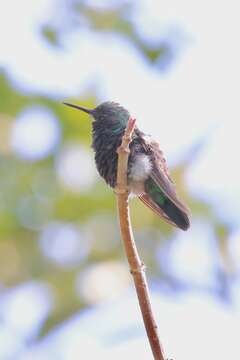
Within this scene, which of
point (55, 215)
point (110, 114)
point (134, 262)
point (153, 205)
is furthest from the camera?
point (55, 215)

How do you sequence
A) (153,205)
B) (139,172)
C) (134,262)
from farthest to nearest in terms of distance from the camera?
(153,205) → (139,172) → (134,262)

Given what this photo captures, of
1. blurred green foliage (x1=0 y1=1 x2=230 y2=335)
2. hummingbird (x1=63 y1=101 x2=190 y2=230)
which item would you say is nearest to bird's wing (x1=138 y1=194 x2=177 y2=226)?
hummingbird (x1=63 y1=101 x2=190 y2=230)

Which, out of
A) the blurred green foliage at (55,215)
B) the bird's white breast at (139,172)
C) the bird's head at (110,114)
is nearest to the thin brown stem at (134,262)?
the bird's white breast at (139,172)

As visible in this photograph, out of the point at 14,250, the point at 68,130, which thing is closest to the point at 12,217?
the point at 14,250

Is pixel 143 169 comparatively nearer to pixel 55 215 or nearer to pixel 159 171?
pixel 159 171

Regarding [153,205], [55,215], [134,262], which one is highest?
[55,215]

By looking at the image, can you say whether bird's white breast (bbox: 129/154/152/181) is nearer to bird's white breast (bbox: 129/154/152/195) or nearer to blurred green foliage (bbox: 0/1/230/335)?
bird's white breast (bbox: 129/154/152/195)

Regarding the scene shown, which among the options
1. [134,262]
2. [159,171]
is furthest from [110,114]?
[134,262]

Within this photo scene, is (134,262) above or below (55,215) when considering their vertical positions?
below
